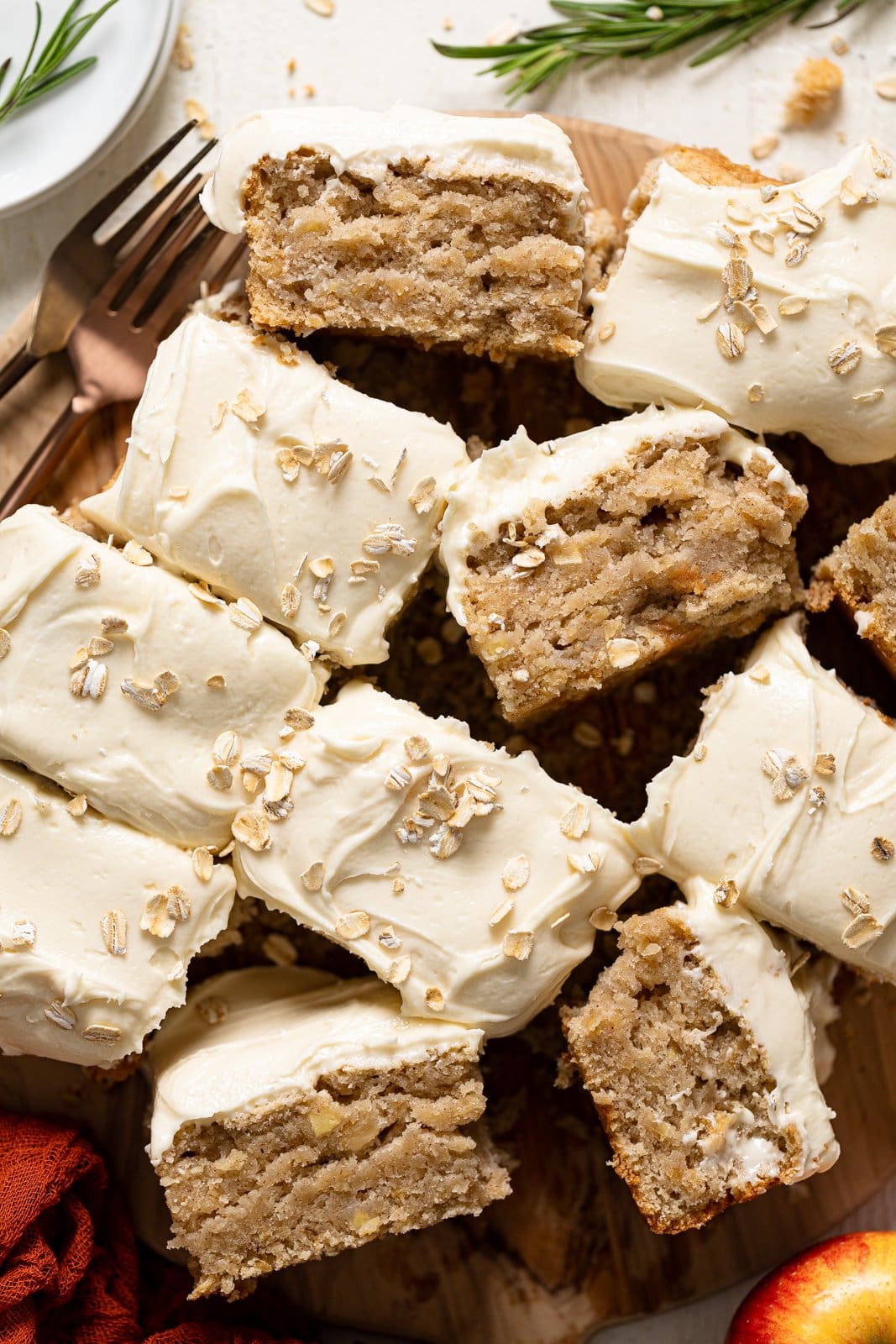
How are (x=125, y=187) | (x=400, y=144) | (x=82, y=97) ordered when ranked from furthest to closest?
(x=82, y=97) → (x=125, y=187) → (x=400, y=144)

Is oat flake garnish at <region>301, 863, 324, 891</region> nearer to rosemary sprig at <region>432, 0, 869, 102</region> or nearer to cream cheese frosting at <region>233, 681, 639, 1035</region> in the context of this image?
cream cheese frosting at <region>233, 681, 639, 1035</region>

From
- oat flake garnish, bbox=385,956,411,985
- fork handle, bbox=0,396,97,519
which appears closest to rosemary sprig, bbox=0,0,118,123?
fork handle, bbox=0,396,97,519

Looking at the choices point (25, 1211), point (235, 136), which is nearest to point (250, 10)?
point (235, 136)

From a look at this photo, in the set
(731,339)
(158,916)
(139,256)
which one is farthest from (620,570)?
(139,256)

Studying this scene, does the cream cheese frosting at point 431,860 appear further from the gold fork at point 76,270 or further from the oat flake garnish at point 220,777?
the gold fork at point 76,270

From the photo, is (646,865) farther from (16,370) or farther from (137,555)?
(16,370)
